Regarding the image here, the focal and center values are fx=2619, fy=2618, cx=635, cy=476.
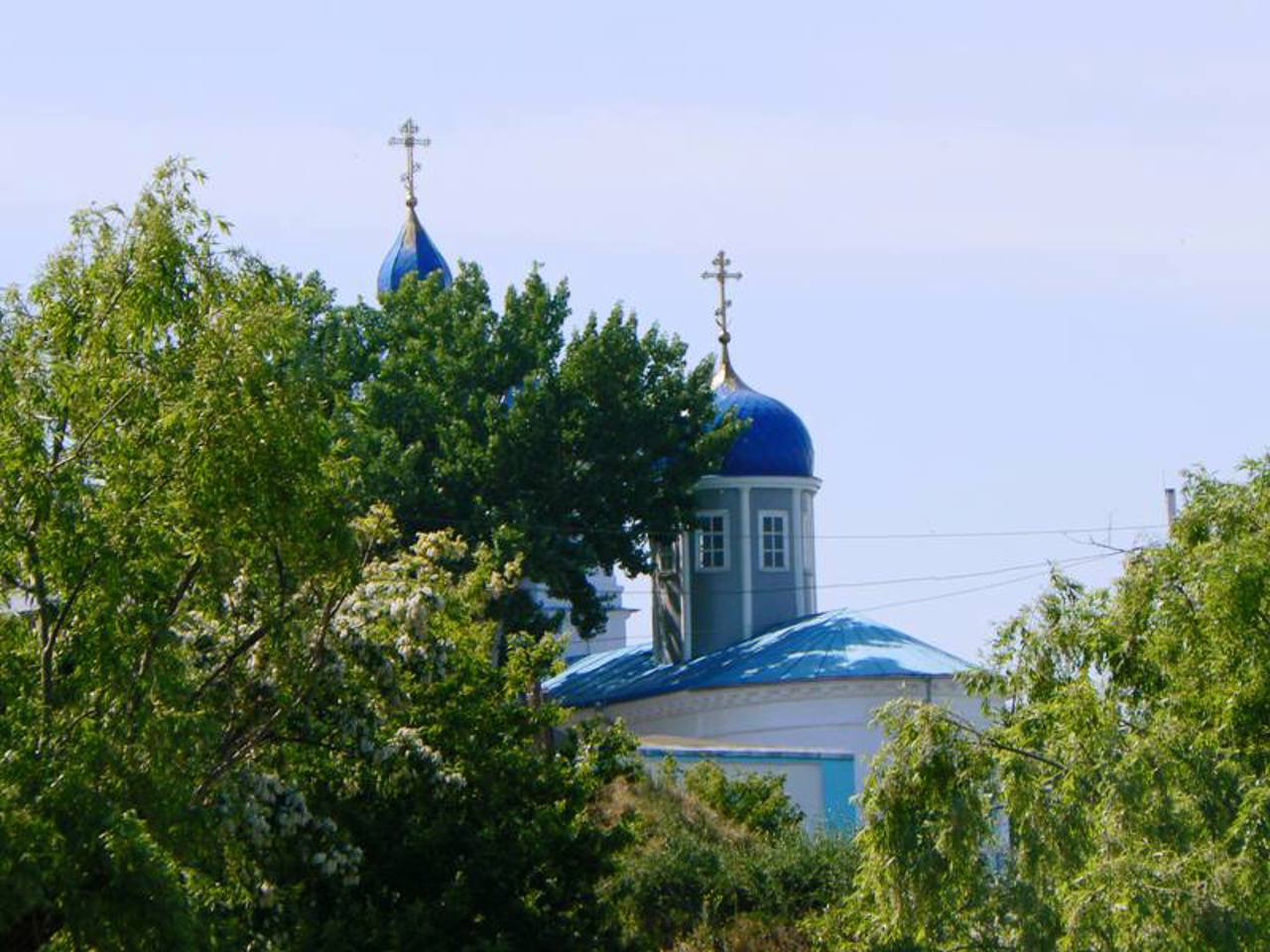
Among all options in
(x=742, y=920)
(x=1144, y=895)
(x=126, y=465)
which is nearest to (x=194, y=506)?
(x=126, y=465)

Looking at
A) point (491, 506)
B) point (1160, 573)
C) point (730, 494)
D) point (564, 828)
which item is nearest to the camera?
point (1160, 573)

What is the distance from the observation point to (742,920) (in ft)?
85.5

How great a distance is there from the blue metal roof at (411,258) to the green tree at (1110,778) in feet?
110

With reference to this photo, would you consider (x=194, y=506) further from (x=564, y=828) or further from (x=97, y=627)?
(x=564, y=828)

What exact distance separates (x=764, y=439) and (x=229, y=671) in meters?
30.1

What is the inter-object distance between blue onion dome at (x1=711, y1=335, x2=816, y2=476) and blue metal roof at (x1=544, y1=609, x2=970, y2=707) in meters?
2.86

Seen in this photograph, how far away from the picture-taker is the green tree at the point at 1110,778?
17.4m

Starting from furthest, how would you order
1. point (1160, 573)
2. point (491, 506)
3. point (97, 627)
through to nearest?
point (491, 506) → point (1160, 573) → point (97, 627)

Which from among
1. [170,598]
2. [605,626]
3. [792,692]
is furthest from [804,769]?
[170,598]

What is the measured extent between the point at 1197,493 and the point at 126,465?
897cm

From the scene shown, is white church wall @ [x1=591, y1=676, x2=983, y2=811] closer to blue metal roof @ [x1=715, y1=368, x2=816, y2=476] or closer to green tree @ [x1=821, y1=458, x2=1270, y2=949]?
blue metal roof @ [x1=715, y1=368, x2=816, y2=476]

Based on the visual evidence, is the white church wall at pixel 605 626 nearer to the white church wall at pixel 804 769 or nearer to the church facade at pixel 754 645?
the church facade at pixel 754 645

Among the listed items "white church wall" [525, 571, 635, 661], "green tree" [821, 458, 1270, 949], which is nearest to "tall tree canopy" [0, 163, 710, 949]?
"green tree" [821, 458, 1270, 949]

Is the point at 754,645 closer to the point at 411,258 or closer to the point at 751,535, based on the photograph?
the point at 751,535
